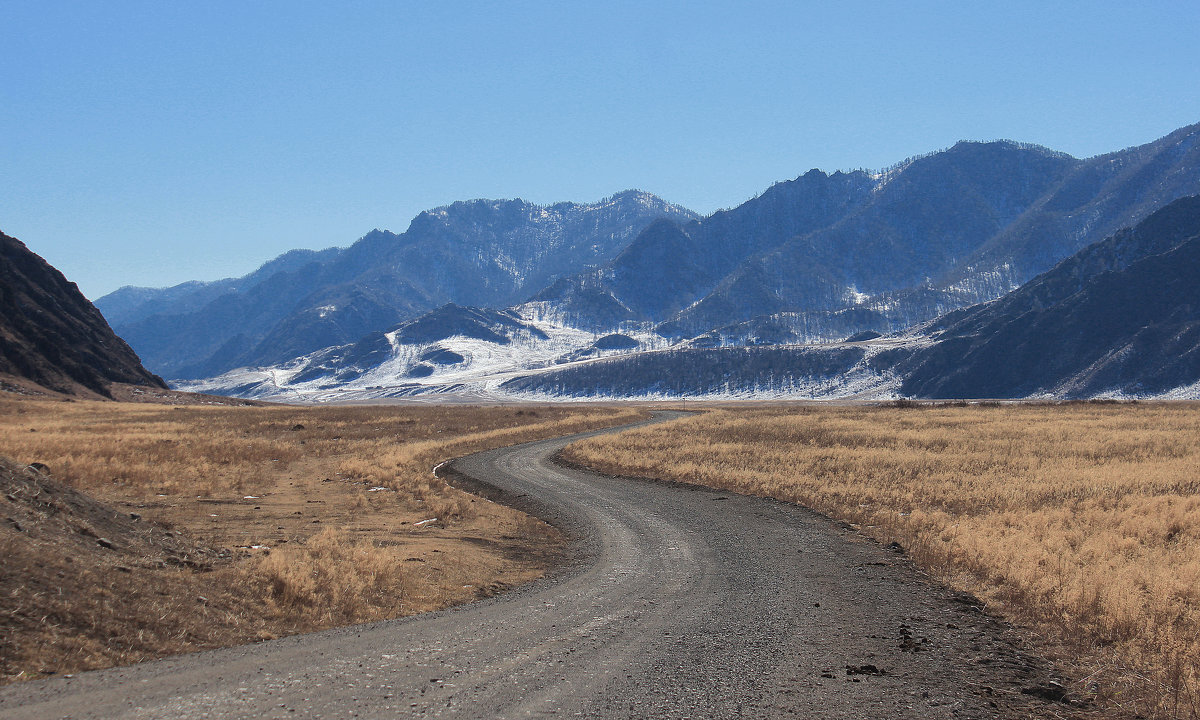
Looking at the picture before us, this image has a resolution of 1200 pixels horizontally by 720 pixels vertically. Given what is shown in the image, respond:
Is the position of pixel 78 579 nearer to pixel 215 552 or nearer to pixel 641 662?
pixel 215 552

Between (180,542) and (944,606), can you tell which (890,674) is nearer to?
(944,606)

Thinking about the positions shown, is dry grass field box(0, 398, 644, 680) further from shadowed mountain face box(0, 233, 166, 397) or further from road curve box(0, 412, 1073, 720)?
shadowed mountain face box(0, 233, 166, 397)

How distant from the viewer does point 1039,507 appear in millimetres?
21922

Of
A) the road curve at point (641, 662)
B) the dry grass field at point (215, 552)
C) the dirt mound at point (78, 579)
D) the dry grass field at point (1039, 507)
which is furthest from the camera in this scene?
the dry grass field at point (1039, 507)

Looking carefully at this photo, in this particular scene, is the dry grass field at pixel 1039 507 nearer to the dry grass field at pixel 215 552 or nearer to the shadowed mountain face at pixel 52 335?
the dry grass field at pixel 215 552

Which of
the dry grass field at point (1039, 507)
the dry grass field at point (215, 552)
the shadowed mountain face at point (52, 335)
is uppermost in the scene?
the shadowed mountain face at point (52, 335)

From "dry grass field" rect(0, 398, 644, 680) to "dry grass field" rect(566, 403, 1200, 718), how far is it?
9764mm

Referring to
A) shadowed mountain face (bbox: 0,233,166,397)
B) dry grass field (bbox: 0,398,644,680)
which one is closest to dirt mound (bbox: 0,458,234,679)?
dry grass field (bbox: 0,398,644,680)

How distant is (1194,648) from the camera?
9.20m

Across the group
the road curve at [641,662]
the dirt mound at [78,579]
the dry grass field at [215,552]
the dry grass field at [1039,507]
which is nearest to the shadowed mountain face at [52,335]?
the dry grass field at [215,552]

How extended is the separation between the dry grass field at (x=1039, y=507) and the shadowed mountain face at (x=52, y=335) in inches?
4032

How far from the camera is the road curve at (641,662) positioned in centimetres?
773

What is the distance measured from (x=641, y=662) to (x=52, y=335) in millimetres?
138687

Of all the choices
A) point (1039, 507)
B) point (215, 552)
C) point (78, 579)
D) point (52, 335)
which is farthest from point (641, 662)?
point (52, 335)
